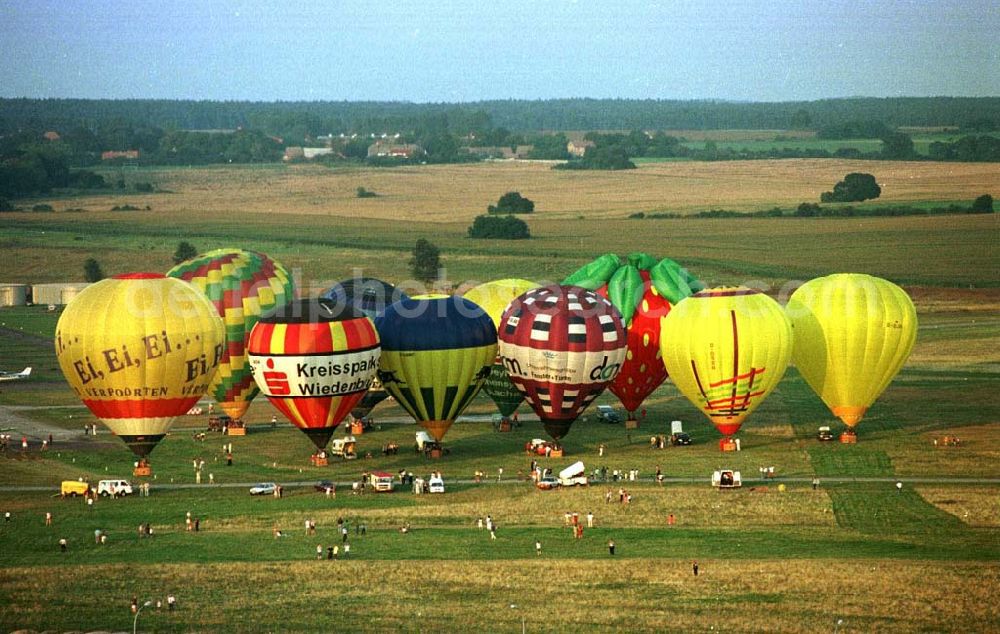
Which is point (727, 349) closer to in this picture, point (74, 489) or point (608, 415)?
point (608, 415)

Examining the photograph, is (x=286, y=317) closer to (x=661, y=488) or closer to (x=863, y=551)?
(x=661, y=488)

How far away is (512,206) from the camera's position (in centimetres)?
15675

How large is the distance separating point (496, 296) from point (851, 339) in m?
13.9

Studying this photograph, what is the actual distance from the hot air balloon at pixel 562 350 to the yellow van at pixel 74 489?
49.6 ft

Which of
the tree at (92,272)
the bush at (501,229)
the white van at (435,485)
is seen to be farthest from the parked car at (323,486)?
the bush at (501,229)

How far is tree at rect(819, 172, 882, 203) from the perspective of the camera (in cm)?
15375

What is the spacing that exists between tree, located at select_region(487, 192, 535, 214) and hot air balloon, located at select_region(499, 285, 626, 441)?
98.8m

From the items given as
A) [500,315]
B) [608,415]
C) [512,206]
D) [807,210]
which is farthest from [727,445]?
[512,206]

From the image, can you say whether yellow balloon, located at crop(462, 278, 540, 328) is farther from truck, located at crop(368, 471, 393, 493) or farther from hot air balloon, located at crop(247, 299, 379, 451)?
truck, located at crop(368, 471, 393, 493)

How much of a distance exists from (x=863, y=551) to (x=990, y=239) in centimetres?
8661

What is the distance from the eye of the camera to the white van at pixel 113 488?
161ft

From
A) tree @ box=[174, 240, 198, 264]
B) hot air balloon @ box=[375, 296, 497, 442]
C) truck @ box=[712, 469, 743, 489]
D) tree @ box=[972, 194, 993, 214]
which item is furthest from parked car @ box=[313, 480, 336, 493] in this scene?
tree @ box=[972, 194, 993, 214]

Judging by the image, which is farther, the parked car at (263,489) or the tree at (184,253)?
the tree at (184,253)

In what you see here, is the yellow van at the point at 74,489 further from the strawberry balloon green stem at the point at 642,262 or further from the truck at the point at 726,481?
the strawberry balloon green stem at the point at 642,262
